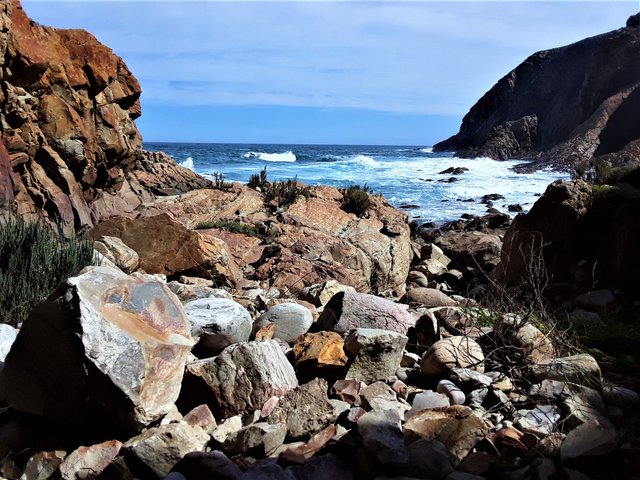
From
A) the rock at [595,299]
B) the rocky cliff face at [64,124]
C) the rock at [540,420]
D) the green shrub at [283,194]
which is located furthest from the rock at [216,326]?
the green shrub at [283,194]

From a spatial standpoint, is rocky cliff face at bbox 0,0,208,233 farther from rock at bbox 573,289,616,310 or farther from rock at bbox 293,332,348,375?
rock at bbox 573,289,616,310

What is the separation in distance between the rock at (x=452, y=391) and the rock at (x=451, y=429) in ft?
1.09

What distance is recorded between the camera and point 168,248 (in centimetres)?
777

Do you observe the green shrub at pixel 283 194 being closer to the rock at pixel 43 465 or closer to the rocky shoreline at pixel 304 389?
the rocky shoreline at pixel 304 389

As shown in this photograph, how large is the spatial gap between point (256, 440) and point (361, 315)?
1.68 meters

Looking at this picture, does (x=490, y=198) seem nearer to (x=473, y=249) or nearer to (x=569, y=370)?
(x=473, y=249)

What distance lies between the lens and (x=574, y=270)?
25.5 ft

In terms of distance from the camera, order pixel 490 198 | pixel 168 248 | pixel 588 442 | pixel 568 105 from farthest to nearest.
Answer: pixel 568 105
pixel 490 198
pixel 168 248
pixel 588 442

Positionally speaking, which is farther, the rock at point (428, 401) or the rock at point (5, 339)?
the rock at point (5, 339)

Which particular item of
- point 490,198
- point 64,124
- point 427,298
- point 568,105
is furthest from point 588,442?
point 568,105

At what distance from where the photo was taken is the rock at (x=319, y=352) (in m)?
3.73

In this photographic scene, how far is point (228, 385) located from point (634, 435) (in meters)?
2.26

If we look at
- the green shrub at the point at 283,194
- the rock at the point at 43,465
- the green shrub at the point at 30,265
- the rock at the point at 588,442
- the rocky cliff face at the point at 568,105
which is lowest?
the rock at the point at 43,465

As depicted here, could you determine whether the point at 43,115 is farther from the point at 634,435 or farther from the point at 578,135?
the point at 578,135
